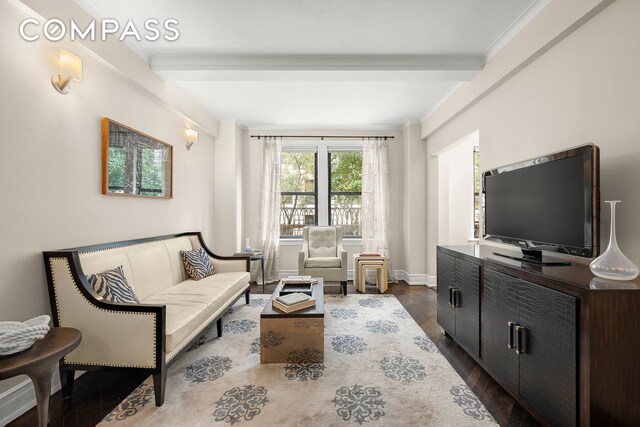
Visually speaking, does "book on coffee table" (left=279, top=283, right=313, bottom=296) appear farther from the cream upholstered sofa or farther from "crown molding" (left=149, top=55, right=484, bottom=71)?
"crown molding" (left=149, top=55, right=484, bottom=71)

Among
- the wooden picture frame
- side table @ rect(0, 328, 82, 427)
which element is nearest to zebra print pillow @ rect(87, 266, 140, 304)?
side table @ rect(0, 328, 82, 427)

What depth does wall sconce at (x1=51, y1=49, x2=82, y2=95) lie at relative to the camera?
203 cm

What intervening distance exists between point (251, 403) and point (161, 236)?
2.09 metres

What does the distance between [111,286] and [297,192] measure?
3.71 meters

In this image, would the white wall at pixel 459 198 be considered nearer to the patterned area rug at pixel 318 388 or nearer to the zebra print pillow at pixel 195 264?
the patterned area rug at pixel 318 388

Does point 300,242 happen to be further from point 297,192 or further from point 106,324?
point 106,324

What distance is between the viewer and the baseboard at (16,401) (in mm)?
1709

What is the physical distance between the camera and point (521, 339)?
1737 millimetres

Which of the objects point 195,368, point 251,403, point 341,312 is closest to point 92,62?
point 195,368

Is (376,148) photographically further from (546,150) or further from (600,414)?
(600,414)

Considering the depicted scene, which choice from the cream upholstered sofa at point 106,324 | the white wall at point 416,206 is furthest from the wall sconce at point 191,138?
the white wall at point 416,206

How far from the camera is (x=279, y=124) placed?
202 inches

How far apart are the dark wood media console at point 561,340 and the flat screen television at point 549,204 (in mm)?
198

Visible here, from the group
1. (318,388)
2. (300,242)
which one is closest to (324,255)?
(300,242)
